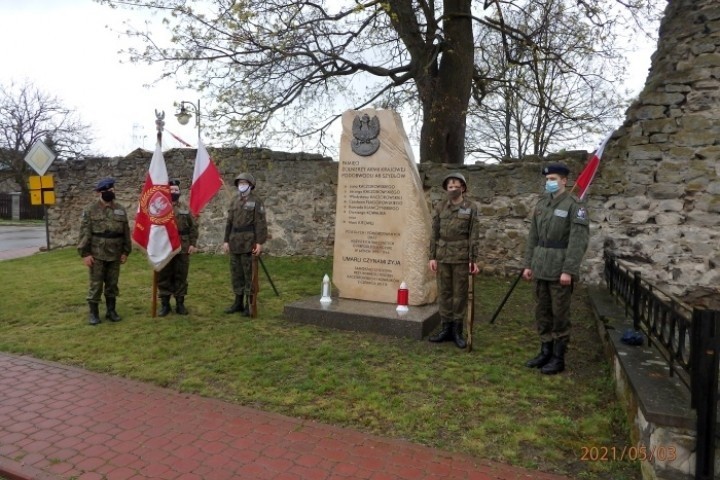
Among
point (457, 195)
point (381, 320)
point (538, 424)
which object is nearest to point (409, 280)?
point (381, 320)

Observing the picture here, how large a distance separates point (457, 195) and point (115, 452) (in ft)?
12.7

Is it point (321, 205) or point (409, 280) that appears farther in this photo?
point (321, 205)

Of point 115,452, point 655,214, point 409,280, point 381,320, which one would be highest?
point 655,214

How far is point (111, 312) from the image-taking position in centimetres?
650

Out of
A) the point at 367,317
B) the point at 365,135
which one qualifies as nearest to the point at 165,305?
the point at 367,317

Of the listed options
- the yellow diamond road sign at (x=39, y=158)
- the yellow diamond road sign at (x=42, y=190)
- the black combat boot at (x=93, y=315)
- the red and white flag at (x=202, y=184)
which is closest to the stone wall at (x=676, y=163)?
the red and white flag at (x=202, y=184)

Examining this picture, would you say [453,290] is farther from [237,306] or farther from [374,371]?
[237,306]

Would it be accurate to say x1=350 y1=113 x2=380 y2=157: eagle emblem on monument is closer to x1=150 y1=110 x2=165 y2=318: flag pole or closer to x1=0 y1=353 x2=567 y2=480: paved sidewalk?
x1=150 y1=110 x2=165 y2=318: flag pole

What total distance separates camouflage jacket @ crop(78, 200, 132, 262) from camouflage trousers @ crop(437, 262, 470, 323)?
4062mm

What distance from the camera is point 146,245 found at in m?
6.63

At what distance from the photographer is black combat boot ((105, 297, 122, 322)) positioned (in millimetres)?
6453

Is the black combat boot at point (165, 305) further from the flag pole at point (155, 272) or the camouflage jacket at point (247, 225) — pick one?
the camouflage jacket at point (247, 225)

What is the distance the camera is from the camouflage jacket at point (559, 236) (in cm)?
441

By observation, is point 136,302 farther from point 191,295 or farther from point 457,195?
point 457,195
